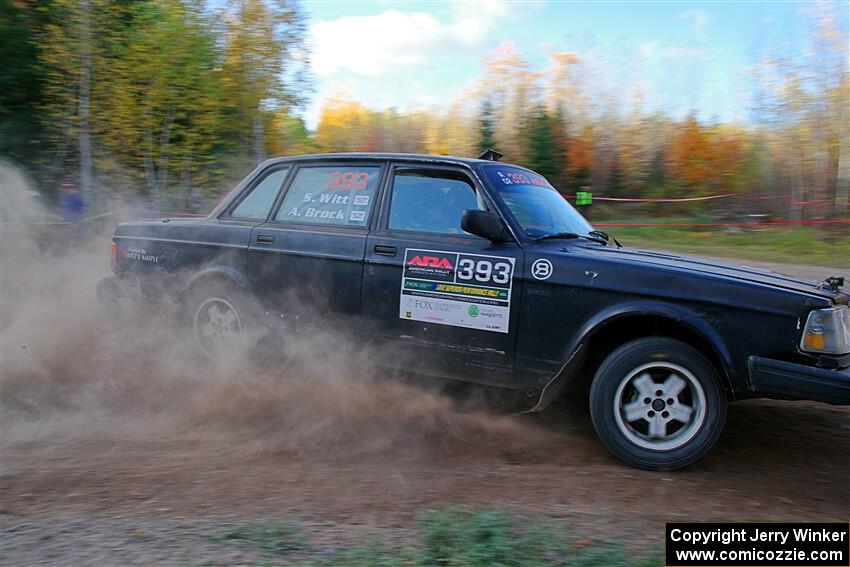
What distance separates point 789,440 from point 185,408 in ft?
14.9

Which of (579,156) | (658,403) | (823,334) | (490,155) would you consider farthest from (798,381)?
(579,156)

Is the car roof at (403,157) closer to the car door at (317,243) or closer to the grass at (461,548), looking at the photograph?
the car door at (317,243)

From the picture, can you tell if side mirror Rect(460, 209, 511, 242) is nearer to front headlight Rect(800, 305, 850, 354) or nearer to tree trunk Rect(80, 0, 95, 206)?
front headlight Rect(800, 305, 850, 354)

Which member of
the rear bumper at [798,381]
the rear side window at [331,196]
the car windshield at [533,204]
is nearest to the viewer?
the rear bumper at [798,381]

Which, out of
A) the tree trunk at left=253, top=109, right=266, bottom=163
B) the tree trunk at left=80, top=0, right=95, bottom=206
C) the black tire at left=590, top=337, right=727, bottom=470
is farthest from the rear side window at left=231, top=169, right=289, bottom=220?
the tree trunk at left=253, top=109, right=266, bottom=163

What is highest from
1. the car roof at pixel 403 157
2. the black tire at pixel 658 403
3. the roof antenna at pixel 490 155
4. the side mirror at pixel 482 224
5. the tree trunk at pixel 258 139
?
the tree trunk at pixel 258 139

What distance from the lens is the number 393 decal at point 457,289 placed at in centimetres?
454

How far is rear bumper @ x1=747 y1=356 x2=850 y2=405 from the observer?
3.78 m

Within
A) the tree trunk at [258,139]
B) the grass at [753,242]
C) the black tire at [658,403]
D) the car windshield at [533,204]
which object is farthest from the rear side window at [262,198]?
the tree trunk at [258,139]

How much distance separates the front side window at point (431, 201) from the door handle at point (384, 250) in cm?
17

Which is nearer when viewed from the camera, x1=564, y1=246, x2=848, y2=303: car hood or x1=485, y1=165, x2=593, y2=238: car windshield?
x1=564, y1=246, x2=848, y2=303: car hood

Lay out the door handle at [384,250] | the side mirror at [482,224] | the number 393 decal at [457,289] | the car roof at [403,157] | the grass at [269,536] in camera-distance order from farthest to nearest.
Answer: the car roof at [403,157] < the door handle at [384,250] < the number 393 decal at [457,289] < the side mirror at [482,224] < the grass at [269,536]

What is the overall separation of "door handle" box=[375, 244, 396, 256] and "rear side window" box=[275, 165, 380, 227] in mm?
276

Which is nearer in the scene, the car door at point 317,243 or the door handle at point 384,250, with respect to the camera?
the door handle at point 384,250
